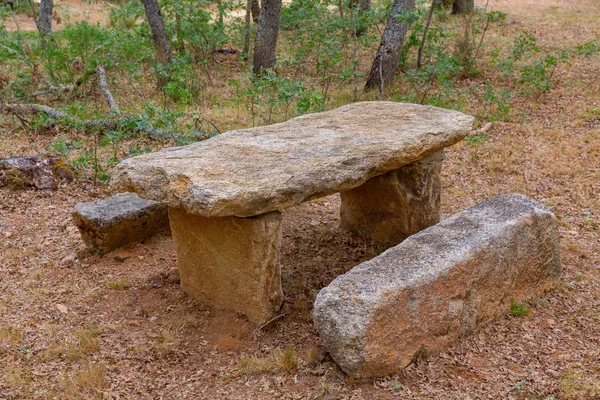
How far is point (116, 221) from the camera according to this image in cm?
421

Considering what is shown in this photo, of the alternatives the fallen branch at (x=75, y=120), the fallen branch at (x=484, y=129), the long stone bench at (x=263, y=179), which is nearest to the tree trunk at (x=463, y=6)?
the fallen branch at (x=484, y=129)

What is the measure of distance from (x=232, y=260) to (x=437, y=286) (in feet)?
3.95

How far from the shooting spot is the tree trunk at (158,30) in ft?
25.9

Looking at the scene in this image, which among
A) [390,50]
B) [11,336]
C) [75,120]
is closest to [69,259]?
[11,336]

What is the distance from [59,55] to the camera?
7652 millimetres

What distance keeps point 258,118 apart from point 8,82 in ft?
10.6

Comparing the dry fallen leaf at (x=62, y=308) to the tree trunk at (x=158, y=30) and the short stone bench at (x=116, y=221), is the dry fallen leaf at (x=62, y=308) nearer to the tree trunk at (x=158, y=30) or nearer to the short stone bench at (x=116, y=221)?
the short stone bench at (x=116, y=221)

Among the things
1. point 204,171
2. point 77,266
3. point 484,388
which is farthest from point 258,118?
point 484,388

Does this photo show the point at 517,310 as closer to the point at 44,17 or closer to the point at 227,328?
the point at 227,328

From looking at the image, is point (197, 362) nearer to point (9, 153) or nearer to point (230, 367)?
point (230, 367)

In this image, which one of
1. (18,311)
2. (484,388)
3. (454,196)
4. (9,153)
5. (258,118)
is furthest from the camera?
(258,118)

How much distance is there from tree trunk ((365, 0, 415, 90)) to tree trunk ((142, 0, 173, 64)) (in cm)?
283

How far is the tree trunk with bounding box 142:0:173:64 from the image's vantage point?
7902 mm

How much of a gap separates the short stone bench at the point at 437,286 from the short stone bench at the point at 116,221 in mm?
1914
